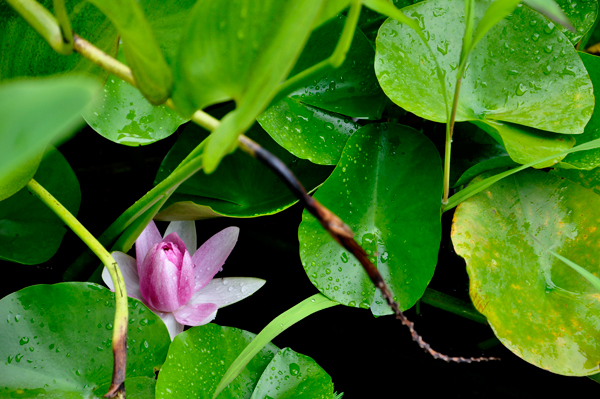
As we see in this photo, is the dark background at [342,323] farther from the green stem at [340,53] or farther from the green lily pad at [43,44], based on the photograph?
the green stem at [340,53]

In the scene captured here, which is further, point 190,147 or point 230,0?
point 190,147

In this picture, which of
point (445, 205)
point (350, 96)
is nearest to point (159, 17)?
point (350, 96)

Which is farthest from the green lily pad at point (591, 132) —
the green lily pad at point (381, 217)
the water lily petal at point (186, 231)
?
the water lily petal at point (186, 231)

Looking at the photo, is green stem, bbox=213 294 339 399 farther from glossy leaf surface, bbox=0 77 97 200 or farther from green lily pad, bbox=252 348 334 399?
glossy leaf surface, bbox=0 77 97 200

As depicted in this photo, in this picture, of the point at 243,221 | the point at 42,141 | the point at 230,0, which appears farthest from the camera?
the point at 243,221

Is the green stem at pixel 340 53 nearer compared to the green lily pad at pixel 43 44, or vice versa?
the green stem at pixel 340 53

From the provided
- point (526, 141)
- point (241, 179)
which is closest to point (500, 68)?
point (526, 141)

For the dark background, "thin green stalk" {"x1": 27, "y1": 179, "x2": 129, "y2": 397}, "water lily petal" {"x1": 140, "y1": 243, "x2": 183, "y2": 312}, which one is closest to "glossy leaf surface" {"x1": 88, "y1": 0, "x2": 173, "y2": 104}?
"thin green stalk" {"x1": 27, "y1": 179, "x2": 129, "y2": 397}

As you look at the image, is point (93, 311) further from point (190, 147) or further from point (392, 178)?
point (392, 178)
